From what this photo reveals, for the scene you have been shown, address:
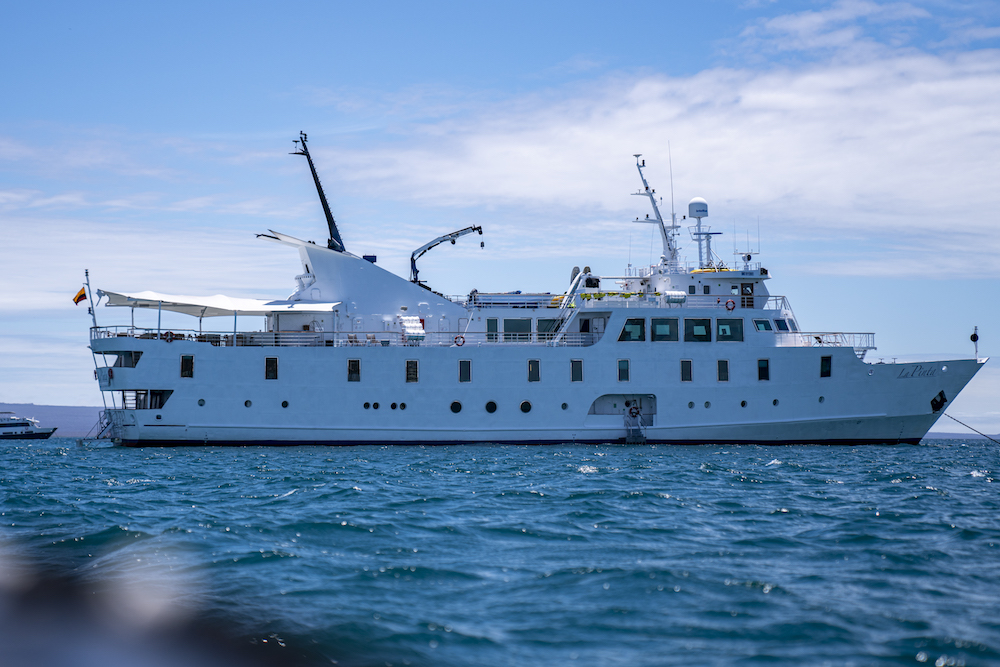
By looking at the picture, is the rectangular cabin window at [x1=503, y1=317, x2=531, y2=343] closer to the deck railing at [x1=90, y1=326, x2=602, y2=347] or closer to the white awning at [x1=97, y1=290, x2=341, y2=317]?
the deck railing at [x1=90, y1=326, x2=602, y2=347]

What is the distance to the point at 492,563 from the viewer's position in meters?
8.90

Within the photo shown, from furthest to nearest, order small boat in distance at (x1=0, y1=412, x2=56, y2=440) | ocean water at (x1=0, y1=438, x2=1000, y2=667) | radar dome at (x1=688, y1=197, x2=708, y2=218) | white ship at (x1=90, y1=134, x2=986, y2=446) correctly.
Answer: small boat in distance at (x1=0, y1=412, x2=56, y2=440), radar dome at (x1=688, y1=197, x2=708, y2=218), white ship at (x1=90, y1=134, x2=986, y2=446), ocean water at (x1=0, y1=438, x2=1000, y2=667)

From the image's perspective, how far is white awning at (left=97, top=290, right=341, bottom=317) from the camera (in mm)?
29203

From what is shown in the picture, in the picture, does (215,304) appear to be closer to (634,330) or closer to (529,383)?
(529,383)

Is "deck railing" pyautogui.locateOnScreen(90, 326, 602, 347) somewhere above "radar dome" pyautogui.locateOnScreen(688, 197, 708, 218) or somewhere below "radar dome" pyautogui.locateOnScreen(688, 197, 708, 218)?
below

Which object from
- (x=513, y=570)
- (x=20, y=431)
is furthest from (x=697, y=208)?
(x=20, y=431)

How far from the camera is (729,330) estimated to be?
30.0 metres

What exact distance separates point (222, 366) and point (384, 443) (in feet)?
21.0

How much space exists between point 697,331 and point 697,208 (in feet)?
18.1

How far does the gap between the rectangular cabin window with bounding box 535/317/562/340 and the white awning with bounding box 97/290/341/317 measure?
7.81m

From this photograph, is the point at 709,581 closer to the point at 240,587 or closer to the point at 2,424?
the point at 240,587

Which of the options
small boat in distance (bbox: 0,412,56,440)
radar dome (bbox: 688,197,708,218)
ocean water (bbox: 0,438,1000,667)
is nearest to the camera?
ocean water (bbox: 0,438,1000,667)

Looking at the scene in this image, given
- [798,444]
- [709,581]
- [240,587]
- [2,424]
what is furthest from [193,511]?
[2,424]

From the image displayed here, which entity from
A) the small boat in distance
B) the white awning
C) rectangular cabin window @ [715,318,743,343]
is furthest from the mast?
the small boat in distance
